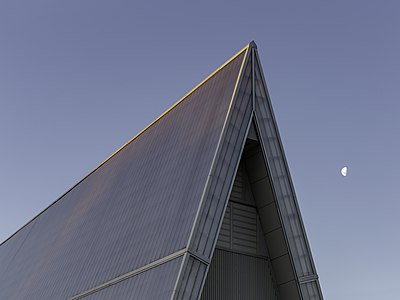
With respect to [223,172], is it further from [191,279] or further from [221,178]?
[191,279]

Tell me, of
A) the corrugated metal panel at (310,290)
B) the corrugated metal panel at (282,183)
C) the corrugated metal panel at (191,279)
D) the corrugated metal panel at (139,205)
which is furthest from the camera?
the corrugated metal panel at (282,183)

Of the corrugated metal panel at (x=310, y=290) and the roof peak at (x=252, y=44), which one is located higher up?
the roof peak at (x=252, y=44)

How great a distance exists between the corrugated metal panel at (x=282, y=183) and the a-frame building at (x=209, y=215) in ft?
0.11

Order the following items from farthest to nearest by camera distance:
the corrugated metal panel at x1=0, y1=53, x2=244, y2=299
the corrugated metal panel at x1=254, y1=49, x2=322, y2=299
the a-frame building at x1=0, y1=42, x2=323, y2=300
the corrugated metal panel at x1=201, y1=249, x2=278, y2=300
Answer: the corrugated metal panel at x1=254, y1=49, x2=322, y2=299 < the corrugated metal panel at x1=201, y1=249, x2=278, y2=300 < the corrugated metal panel at x1=0, y1=53, x2=244, y2=299 < the a-frame building at x1=0, y1=42, x2=323, y2=300

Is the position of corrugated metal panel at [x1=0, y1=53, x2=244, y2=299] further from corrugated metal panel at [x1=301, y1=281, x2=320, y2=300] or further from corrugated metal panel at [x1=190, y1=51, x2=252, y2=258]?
corrugated metal panel at [x1=301, y1=281, x2=320, y2=300]

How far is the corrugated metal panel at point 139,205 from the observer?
19453 mm

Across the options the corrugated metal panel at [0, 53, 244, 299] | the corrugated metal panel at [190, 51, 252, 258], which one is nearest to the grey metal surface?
the corrugated metal panel at [190, 51, 252, 258]

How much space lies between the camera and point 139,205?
73.5 ft

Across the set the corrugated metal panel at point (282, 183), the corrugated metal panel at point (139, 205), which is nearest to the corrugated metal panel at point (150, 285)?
the corrugated metal panel at point (139, 205)

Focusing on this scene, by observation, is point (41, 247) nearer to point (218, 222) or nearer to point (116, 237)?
point (116, 237)

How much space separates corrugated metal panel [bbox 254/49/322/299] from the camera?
2058cm

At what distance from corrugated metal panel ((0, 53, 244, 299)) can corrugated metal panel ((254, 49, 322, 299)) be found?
123 cm

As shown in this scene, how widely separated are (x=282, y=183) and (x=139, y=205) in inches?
213

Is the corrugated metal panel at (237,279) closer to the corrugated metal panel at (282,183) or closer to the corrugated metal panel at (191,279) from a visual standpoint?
the corrugated metal panel at (282,183)
